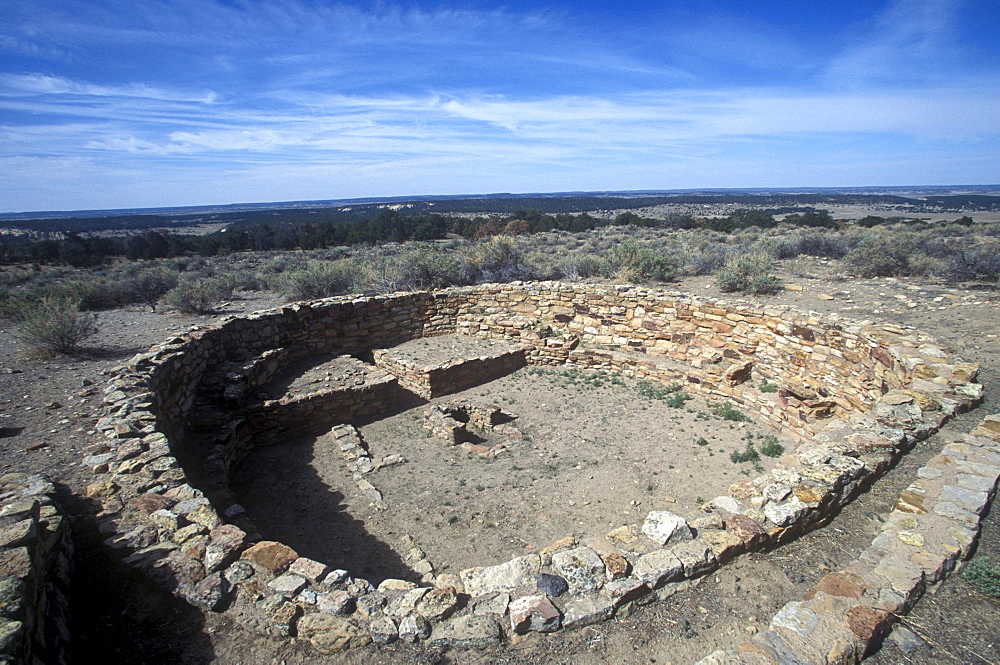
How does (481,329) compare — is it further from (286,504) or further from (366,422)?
(286,504)

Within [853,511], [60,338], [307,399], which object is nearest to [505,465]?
[307,399]

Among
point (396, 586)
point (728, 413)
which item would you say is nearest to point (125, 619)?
point (396, 586)

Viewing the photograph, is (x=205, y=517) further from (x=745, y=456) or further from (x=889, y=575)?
(x=745, y=456)

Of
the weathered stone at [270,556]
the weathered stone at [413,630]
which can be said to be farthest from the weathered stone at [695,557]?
the weathered stone at [270,556]

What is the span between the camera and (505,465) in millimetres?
6680

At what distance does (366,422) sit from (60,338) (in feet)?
18.4

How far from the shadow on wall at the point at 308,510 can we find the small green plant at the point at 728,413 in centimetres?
550

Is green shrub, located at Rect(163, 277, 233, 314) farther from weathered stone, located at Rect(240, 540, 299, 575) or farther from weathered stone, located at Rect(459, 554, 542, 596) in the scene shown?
weathered stone, located at Rect(459, 554, 542, 596)

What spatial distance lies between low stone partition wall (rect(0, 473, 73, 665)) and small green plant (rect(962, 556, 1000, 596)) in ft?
16.6

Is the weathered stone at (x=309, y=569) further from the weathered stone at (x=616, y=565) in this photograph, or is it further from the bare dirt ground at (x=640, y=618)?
the weathered stone at (x=616, y=565)

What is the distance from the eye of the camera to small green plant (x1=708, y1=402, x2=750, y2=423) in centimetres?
766

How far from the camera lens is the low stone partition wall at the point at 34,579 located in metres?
2.27

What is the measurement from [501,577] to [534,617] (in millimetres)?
394

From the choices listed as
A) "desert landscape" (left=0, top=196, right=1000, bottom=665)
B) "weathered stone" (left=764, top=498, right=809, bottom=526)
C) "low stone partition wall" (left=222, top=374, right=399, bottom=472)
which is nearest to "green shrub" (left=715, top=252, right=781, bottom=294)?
"desert landscape" (left=0, top=196, right=1000, bottom=665)
